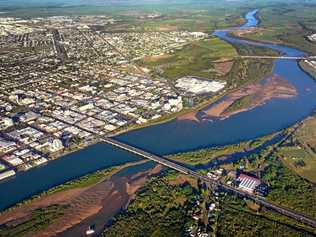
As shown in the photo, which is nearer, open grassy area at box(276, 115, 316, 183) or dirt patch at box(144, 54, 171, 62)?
open grassy area at box(276, 115, 316, 183)

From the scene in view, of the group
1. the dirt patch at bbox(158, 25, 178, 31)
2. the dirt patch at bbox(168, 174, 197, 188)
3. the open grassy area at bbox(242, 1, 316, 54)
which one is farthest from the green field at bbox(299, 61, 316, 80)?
the dirt patch at bbox(158, 25, 178, 31)

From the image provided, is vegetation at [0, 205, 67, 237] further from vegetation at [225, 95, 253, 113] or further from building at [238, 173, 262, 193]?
vegetation at [225, 95, 253, 113]

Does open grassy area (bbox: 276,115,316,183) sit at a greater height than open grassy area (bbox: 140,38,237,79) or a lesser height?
lesser

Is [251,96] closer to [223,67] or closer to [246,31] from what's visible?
[223,67]

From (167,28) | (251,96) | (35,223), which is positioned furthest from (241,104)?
(167,28)

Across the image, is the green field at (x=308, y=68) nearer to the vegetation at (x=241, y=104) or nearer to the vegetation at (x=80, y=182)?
the vegetation at (x=241, y=104)
